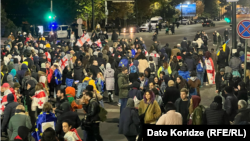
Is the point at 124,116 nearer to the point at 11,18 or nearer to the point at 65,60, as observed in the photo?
the point at 65,60

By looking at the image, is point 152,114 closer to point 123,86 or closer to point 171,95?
point 171,95

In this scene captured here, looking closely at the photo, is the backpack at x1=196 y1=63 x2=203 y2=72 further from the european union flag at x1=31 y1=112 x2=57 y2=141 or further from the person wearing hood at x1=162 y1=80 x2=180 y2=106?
the european union flag at x1=31 y1=112 x2=57 y2=141

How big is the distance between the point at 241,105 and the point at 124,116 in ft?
8.15

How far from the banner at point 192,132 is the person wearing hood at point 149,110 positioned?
3.17 meters

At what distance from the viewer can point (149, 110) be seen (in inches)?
401

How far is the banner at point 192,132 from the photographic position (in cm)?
677

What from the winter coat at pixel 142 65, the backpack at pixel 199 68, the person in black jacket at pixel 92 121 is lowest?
the person in black jacket at pixel 92 121

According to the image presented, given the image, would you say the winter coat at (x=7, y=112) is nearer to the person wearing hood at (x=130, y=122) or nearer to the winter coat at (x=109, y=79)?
the person wearing hood at (x=130, y=122)

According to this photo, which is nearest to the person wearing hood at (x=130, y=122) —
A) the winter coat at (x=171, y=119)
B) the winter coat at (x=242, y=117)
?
the winter coat at (x=171, y=119)

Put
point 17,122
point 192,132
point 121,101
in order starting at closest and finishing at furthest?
point 192,132 → point 17,122 → point 121,101

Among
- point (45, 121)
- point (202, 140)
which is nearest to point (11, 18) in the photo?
point (45, 121)

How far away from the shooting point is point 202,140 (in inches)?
268

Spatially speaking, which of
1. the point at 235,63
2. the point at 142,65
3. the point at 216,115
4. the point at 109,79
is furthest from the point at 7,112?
the point at 235,63

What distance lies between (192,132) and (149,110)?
3352 mm
